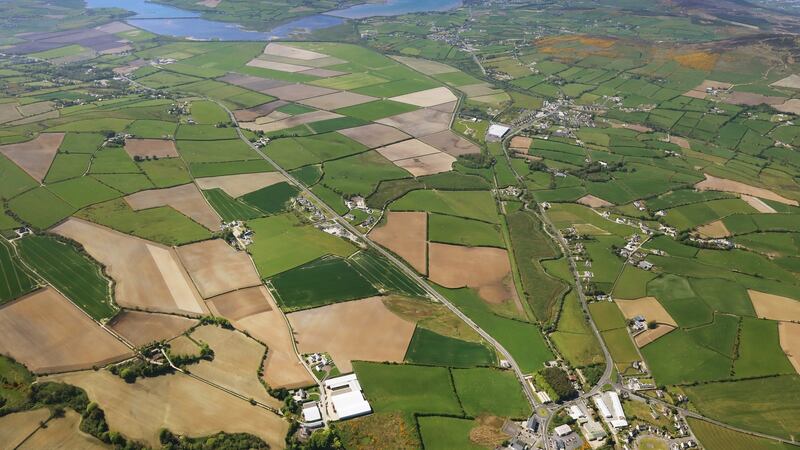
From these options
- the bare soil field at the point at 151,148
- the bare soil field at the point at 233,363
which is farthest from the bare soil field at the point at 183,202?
the bare soil field at the point at 233,363

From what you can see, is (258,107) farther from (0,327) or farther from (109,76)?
(0,327)

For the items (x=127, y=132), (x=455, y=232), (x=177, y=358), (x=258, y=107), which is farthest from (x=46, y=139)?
(x=455, y=232)

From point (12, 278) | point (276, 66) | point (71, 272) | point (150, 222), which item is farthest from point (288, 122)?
point (12, 278)

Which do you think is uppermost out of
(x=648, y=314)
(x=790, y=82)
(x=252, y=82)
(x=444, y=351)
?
(x=252, y=82)

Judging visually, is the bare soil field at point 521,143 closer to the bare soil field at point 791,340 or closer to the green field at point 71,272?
the bare soil field at point 791,340

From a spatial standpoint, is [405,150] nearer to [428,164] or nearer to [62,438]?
[428,164]
